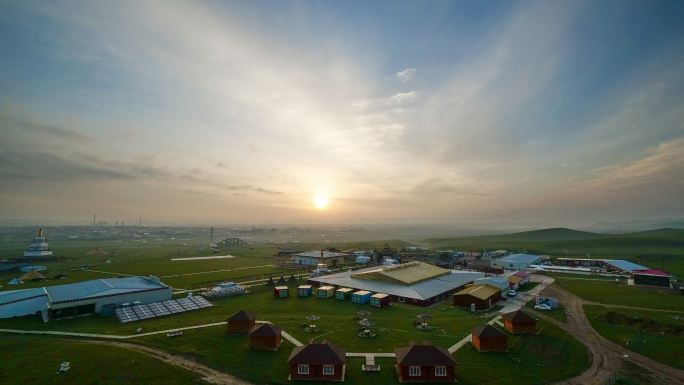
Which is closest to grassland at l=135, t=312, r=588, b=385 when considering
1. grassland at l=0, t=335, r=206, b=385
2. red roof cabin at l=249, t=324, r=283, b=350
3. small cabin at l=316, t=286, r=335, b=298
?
red roof cabin at l=249, t=324, r=283, b=350

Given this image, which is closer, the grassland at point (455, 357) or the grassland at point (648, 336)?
the grassland at point (455, 357)

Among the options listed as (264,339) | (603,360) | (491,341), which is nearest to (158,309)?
(264,339)

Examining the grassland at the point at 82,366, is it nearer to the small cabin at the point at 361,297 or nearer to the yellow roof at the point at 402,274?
the small cabin at the point at 361,297

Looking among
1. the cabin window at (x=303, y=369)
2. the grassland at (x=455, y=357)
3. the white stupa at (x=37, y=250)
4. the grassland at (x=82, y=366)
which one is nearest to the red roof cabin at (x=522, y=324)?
the grassland at (x=455, y=357)

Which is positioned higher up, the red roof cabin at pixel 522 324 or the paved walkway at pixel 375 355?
the red roof cabin at pixel 522 324

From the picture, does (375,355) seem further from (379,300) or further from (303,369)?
(379,300)

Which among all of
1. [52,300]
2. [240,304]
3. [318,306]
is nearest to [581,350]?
[318,306]
